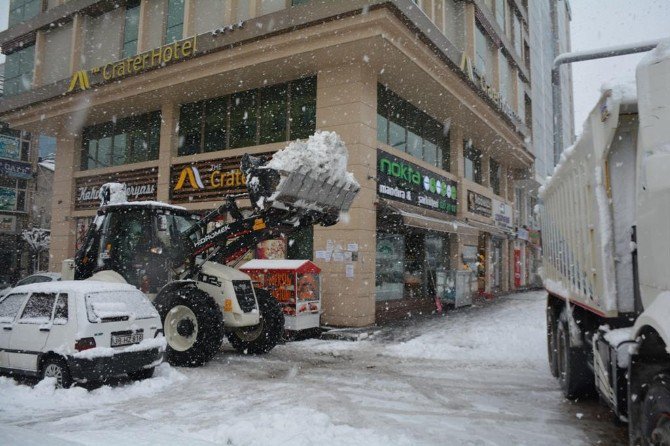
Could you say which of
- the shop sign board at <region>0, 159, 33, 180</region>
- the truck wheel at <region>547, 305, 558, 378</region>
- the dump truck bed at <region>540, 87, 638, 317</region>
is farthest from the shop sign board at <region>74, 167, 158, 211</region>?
the shop sign board at <region>0, 159, 33, 180</region>

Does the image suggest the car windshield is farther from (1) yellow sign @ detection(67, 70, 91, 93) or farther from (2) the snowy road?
(1) yellow sign @ detection(67, 70, 91, 93)

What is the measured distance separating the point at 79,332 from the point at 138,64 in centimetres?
1159

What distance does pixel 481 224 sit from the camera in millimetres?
21391

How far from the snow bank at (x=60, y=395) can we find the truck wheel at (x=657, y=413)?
5.70 metres

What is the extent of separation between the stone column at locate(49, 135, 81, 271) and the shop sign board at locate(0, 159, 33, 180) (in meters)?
14.5

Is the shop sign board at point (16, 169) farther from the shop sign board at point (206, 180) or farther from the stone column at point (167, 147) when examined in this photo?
the shop sign board at point (206, 180)

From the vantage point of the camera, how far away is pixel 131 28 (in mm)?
18516

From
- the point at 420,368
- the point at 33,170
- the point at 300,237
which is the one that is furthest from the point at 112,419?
the point at 33,170

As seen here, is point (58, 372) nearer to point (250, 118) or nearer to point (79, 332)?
point (79, 332)

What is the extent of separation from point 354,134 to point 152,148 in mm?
8785

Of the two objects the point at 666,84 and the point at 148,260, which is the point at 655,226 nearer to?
the point at 666,84

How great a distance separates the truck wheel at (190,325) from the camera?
311 inches

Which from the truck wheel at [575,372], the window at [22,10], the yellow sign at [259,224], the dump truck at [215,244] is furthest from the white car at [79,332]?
the window at [22,10]

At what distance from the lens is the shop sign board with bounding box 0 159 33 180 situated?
31591 mm
